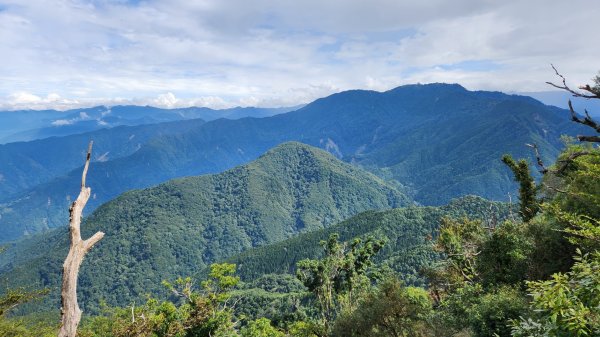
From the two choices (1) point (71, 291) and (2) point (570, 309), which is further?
(1) point (71, 291)

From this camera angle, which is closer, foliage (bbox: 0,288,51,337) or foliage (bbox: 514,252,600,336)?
foliage (bbox: 514,252,600,336)

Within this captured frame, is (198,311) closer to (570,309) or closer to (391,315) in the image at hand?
(391,315)

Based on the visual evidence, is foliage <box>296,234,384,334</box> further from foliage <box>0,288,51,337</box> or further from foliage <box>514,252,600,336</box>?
foliage <box>514,252,600,336</box>

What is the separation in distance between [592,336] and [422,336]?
62.1 ft

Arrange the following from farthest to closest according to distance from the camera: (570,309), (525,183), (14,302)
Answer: (525,183), (14,302), (570,309)

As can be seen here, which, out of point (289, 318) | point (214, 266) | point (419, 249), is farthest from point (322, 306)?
point (419, 249)

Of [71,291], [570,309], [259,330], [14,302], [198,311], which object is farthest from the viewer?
[259,330]

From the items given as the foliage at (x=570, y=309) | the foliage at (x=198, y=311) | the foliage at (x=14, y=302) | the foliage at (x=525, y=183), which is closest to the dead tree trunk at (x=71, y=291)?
the foliage at (x=570, y=309)

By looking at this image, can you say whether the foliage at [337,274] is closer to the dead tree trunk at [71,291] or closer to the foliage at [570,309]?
the dead tree trunk at [71,291]

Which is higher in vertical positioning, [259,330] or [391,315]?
[391,315]

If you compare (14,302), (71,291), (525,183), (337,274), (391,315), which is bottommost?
(337,274)

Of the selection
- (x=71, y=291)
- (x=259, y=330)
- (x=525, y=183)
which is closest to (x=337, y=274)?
(x=259, y=330)

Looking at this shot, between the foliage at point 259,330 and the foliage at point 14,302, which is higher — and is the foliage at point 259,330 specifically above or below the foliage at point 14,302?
below

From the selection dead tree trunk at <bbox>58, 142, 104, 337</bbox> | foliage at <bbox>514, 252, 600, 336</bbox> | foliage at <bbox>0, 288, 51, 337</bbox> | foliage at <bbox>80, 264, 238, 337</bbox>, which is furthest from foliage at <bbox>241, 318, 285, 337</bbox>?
foliage at <bbox>514, 252, 600, 336</bbox>
